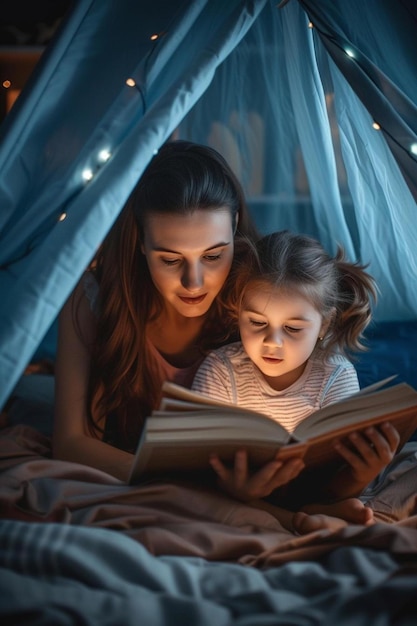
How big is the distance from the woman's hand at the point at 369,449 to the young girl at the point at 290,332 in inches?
4.0

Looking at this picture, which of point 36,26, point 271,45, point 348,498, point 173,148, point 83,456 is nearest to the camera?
point 348,498

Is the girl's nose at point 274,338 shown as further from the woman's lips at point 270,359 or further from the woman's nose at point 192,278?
the woman's nose at point 192,278

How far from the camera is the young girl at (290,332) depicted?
4.92 ft

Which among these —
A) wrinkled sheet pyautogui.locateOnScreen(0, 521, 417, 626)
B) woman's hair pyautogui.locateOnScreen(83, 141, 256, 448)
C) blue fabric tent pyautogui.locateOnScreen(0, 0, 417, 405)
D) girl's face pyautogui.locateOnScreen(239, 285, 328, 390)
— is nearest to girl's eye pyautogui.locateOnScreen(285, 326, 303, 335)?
girl's face pyautogui.locateOnScreen(239, 285, 328, 390)

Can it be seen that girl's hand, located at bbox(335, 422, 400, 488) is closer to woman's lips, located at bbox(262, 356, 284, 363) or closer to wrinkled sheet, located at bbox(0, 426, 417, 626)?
wrinkled sheet, located at bbox(0, 426, 417, 626)

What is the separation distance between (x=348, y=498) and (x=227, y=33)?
0.84 meters

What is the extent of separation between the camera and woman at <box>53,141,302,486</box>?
1514mm

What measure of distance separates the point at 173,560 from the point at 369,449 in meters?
0.36

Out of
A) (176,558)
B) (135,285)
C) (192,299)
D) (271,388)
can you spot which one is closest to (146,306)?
(135,285)

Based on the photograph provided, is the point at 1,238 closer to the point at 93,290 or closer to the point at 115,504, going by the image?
the point at 93,290

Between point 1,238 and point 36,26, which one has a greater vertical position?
point 36,26

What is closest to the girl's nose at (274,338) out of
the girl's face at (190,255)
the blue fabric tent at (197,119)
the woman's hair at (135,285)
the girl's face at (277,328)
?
the girl's face at (277,328)

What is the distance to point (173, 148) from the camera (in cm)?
169

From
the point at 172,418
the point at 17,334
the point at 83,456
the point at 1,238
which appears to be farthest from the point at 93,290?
the point at 172,418
